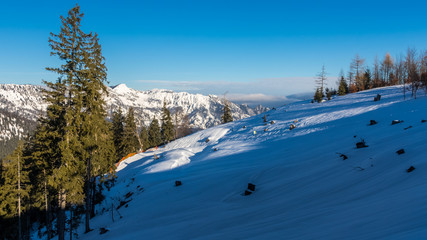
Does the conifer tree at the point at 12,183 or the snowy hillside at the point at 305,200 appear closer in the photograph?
the snowy hillside at the point at 305,200

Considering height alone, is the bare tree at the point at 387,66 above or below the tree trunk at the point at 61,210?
above

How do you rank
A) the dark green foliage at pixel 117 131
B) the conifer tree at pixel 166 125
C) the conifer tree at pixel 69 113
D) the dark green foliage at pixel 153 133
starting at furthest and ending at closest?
the dark green foliage at pixel 153 133, the conifer tree at pixel 166 125, the dark green foliage at pixel 117 131, the conifer tree at pixel 69 113

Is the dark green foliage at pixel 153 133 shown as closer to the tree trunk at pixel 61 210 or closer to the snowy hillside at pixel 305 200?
the snowy hillside at pixel 305 200

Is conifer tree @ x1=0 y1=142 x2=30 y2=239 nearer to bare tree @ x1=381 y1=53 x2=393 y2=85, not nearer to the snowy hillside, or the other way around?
the snowy hillside

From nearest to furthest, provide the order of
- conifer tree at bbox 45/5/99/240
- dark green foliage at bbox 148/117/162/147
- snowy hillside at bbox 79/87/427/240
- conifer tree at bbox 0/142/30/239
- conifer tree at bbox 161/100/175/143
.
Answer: snowy hillside at bbox 79/87/427/240 → conifer tree at bbox 45/5/99/240 → conifer tree at bbox 0/142/30/239 → conifer tree at bbox 161/100/175/143 → dark green foliage at bbox 148/117/162/147

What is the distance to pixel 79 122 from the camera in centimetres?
1376

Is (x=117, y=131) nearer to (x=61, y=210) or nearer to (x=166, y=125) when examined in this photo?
(x=166, y=125)

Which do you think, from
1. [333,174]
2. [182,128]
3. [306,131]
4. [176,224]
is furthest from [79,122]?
[182,128]

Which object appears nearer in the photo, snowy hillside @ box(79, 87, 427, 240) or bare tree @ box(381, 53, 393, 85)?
snowy hillside @ box(79, 87, 427, 240)

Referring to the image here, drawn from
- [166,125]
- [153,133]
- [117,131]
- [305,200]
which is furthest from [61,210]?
[153,133]

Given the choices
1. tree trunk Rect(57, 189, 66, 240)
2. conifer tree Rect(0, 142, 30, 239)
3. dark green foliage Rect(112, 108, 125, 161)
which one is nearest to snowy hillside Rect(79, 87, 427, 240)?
tree trunk Rect(57, 189, 66, 240)

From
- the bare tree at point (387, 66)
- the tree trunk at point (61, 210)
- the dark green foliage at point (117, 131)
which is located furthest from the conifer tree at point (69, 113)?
the bare tree at point (387, 66)

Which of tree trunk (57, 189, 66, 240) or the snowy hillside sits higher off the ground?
the snowy hillside

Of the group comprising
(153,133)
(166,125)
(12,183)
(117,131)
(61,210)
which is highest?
(166,125)
